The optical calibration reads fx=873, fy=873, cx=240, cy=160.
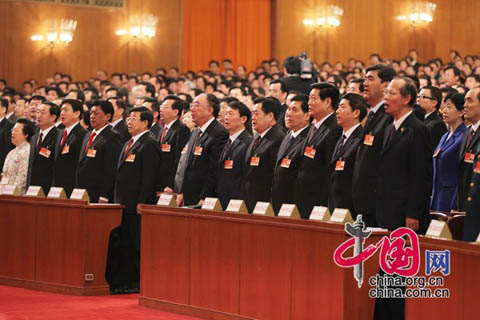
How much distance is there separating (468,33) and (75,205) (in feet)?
43.9

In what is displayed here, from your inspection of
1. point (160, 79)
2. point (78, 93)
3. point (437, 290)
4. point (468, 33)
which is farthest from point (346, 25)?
point (437, 290)

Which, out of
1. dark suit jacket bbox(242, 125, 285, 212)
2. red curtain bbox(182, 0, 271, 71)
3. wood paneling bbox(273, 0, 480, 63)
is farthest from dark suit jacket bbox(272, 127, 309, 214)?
wood paneling bbox(273, 0, 480, 63)

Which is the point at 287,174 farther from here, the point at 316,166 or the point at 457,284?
the point at 457,284

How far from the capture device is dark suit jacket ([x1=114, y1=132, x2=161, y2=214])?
6730 mm

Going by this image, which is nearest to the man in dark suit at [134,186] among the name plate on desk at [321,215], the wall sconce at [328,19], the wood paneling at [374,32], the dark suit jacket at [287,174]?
the dark suit jacket at [287,174]

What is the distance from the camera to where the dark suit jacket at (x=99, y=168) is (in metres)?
6.99

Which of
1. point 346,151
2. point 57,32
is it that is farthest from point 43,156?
point 57,32

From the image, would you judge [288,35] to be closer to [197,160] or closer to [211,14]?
[211,14]

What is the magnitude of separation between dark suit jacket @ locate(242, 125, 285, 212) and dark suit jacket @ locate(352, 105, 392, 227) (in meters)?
1.03

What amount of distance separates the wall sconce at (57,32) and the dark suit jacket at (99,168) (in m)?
9.22

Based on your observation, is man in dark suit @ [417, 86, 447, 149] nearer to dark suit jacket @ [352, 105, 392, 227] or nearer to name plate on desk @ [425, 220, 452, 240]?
dark suit jacket @ [352, 105, 392, 227]

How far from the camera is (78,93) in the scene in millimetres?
9570

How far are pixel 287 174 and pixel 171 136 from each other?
2.22 meters

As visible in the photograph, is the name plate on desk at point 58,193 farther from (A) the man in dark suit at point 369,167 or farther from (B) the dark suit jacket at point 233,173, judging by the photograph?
(A) the man in dark suit at point 369,167
